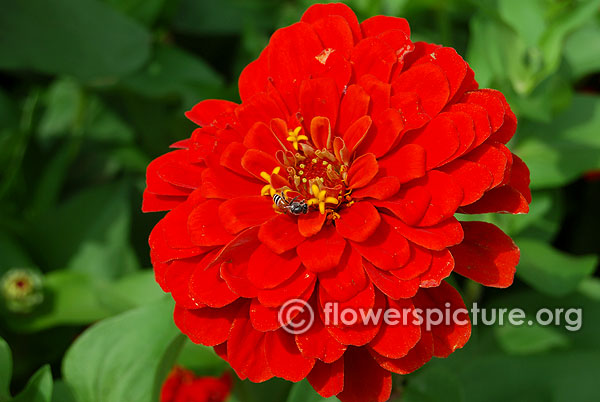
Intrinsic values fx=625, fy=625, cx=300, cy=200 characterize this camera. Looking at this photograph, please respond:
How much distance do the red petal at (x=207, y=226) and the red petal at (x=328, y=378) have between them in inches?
6.3

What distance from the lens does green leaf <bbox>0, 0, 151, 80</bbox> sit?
1.37 metres

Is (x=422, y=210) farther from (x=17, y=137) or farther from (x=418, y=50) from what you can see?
(x=17, y=137)

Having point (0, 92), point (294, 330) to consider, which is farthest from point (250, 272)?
point (0, 92)

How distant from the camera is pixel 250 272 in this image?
60 centimetres

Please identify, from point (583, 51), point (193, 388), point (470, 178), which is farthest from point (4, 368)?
point (583, 51)

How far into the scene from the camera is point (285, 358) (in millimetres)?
610

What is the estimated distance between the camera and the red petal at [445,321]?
2.03ft

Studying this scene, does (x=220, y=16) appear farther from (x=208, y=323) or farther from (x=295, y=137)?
(x=208, y=323)

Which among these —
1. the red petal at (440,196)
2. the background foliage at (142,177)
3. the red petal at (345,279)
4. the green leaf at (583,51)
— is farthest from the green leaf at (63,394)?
the green leaf at (583,51)

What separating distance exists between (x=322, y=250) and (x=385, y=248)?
0.20ft

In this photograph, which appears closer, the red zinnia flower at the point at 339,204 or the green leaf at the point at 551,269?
the red zinnia flower at the point at 339,204

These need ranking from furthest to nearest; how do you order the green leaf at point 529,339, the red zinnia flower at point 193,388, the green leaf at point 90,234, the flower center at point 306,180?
the green leaf at point 90,234 → the green leaf at point 529,339 → the red zinnia flower at point 193,388 → the flower center at point 306,180

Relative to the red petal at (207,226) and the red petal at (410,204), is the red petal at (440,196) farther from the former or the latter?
the red petal at (207,226)

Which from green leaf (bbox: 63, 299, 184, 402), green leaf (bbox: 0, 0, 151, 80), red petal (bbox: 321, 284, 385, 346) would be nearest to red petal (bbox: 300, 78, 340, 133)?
red petal (bbox: 321, 284, 385, 346)
